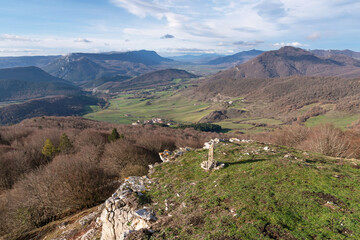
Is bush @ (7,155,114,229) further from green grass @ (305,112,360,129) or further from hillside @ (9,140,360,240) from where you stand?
green grass @ (305,112,360,129)

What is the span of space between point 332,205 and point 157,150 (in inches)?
1777

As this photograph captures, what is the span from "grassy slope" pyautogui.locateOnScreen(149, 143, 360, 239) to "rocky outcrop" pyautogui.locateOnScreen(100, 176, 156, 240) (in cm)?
120

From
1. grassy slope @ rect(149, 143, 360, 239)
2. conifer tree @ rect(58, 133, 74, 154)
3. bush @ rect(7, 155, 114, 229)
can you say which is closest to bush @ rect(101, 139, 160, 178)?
bush @ rect(7, 155, 114, 229)

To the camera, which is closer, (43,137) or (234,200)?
(234,200)

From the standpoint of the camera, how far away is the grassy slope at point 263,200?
10.7 m

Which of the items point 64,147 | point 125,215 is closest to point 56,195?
A: point 125,215

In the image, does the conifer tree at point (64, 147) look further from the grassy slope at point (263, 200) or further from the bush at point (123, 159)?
the grassy slope at point (263, 200)

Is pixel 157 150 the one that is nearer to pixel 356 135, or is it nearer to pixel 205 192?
pixel 205 192

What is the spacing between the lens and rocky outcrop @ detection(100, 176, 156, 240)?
45.0 feet

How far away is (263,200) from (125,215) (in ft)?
35.4

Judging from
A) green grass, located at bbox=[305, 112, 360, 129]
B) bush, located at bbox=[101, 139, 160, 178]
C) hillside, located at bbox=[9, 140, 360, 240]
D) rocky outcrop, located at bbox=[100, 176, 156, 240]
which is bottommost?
green grass, located at bbox=[305, 112, 360, 129]

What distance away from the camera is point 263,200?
43.8 feet

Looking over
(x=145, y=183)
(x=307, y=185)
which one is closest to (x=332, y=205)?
(x=307, y=185)

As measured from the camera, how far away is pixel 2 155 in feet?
146
